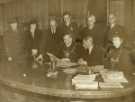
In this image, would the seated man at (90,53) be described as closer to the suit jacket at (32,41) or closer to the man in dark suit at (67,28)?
the man in dark suit at (67,28)

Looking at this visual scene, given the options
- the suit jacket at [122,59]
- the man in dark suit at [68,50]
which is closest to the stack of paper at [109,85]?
the suit jacket at [122,59]

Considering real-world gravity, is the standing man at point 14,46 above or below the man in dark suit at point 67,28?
below

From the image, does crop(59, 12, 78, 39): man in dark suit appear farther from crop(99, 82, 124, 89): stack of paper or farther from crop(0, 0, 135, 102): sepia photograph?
crop(99, 82, 124, 89): stack of paper

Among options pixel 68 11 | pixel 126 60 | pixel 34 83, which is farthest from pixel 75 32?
pixel 34 83

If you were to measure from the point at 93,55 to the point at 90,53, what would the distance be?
3 centimetres

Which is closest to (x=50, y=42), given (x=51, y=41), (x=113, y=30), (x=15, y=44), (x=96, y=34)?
(x=51, y=41)

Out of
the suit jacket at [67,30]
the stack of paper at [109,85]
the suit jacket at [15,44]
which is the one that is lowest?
the stack of paper at [109,85]

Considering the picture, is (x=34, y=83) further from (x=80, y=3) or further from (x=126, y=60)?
(x=80, y=3)

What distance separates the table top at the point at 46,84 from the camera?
200cm

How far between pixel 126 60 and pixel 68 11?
0.93 m

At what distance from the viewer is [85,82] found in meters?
2.07

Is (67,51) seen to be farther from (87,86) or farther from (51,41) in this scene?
(87,86)

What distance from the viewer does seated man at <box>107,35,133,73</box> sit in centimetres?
232

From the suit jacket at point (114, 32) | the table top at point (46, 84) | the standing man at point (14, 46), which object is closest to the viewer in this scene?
the table top at point (46, 84)
